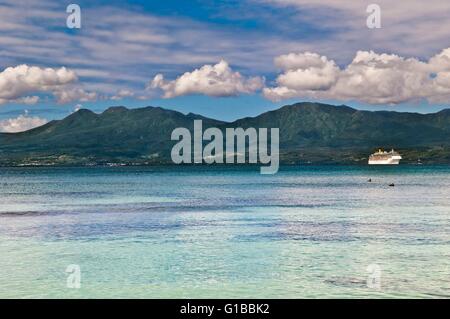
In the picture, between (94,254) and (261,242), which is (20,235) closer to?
(94,254)

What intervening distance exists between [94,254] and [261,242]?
1351cm

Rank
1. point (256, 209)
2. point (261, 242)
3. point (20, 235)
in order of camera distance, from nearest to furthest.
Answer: point (261, 242), point (20, 235), point (256, 209)

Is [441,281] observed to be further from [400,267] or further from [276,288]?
[276,288]

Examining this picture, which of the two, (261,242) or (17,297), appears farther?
(261,242)

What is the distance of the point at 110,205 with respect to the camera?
94000 mm

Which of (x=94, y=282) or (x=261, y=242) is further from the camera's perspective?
(x=261, y=242)

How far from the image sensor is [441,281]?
34000 millimetres
